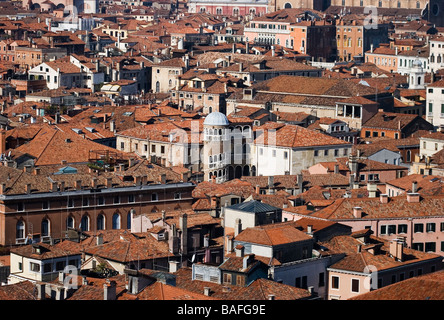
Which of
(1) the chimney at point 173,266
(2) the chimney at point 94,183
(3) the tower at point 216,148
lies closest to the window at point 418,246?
(1) the chimney at point 173,266

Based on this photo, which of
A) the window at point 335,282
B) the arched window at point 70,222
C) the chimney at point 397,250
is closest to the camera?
the window at point 335,282

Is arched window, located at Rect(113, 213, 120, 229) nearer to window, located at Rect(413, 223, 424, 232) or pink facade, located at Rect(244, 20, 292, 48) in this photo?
window, located at Rect(413, 223, 424, 232)

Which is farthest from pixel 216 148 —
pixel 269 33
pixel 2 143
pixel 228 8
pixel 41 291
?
pixel 228 8

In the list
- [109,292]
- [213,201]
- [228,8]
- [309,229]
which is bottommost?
[228,8]

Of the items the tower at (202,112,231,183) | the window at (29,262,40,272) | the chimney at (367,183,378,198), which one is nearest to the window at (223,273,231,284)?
the window at (29,262,40,272)

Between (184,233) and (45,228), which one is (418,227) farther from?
(45,228)

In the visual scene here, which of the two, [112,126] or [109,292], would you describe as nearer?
[109,292]

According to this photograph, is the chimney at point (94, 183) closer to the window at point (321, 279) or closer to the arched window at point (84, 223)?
the arched window at point (84, 223)

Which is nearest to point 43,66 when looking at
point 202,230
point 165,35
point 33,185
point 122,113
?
point 122,113

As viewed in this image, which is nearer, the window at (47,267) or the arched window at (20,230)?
the window at (47,267)
